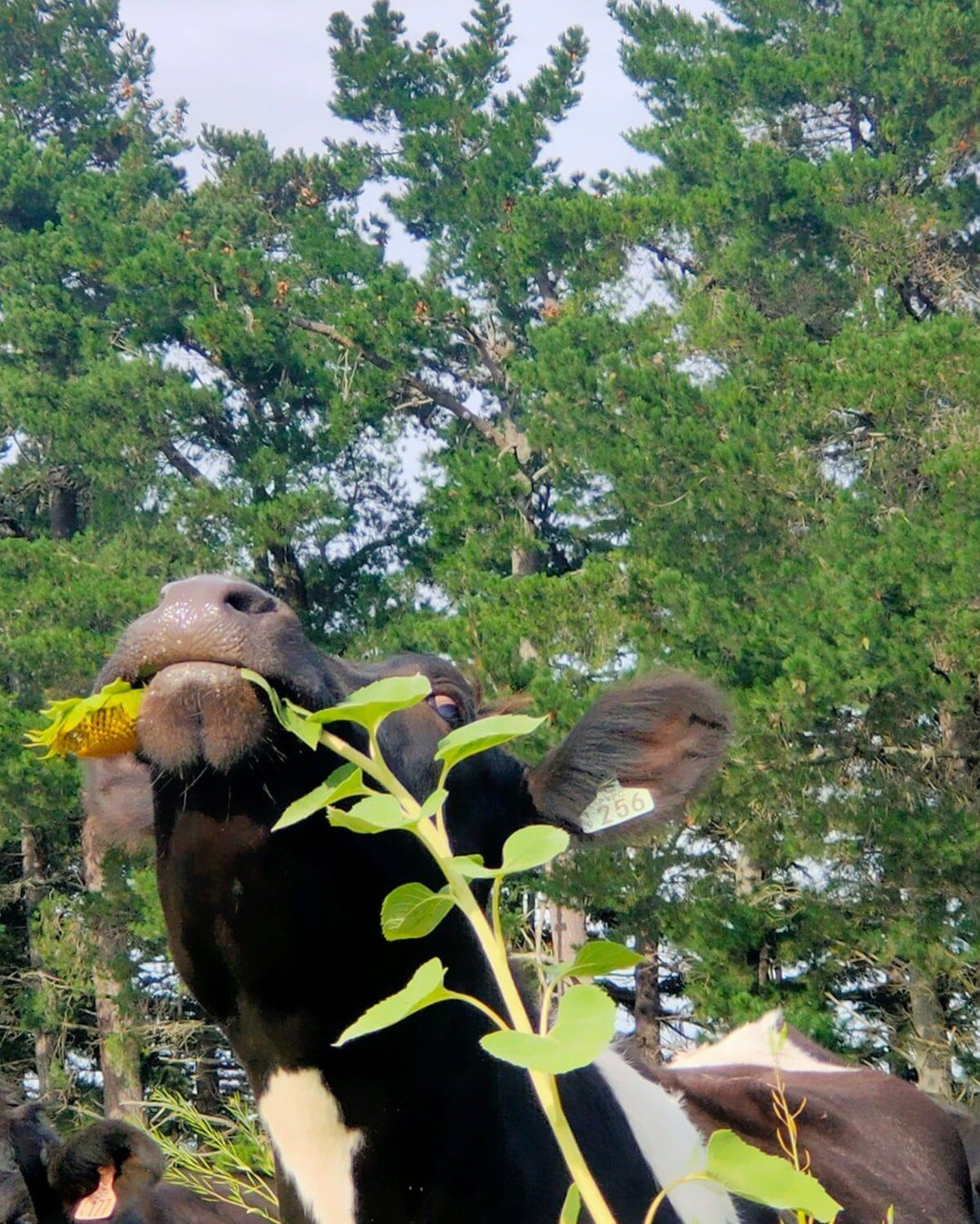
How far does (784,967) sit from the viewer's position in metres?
16.3

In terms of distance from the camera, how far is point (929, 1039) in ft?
51.1

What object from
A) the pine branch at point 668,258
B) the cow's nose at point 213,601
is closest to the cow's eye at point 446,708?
the cow's nose at point 213,601

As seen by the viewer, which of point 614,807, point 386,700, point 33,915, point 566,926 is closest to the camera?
point 386,700

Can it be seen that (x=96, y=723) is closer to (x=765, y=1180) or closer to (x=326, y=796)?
(x=326, y=796)

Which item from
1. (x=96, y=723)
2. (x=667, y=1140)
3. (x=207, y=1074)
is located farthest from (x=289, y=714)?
(x=207, y=1074)

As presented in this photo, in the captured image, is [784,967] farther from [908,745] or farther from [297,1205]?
[297,1205]

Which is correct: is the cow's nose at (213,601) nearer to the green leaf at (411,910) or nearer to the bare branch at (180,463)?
the green leaf at (411,910)

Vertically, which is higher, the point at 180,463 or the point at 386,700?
the point at 180,463

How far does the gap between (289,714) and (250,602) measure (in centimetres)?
29

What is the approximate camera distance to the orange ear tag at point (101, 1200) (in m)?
4.77

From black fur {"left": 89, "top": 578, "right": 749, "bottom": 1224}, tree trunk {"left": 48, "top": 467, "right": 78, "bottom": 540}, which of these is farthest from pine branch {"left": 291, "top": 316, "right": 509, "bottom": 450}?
black fur {"left": 89, "top": 578, "right": 749, "bottom": 1224}

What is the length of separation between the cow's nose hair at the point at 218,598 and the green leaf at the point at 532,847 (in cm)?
86

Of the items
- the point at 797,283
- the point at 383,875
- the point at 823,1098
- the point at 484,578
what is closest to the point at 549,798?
the point at 383,875

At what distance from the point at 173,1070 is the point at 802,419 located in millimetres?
9865
